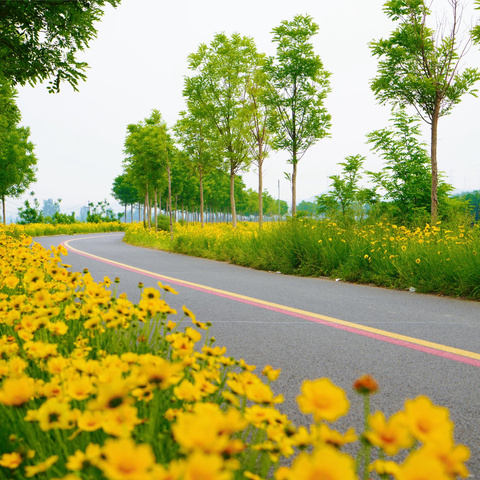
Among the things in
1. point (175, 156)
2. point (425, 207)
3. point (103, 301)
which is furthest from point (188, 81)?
point (103, 301)

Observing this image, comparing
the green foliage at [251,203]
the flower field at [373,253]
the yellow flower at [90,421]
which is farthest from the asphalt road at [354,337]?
the green foliage at [251,203]

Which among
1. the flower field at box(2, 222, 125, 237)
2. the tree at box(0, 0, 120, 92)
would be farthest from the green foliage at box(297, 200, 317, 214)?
the flower field at box(2, 222, 125, 237)

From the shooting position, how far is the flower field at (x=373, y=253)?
6.43 m

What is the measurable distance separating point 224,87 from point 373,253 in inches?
690

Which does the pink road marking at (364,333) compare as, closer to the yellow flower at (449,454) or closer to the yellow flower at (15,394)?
the yellow flower at (449,454)

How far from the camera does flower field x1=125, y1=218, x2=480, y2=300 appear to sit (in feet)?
21.1

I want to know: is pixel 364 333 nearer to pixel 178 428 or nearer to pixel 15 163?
pixel 178 428

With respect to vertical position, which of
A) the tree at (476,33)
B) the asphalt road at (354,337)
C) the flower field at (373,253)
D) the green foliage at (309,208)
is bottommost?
the asphalt road at (354,337)

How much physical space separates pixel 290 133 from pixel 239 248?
1002 cm

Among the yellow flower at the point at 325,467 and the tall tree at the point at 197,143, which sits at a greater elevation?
the tall tree at the point at 197,143

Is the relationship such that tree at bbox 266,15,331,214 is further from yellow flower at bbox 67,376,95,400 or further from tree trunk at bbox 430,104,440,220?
yellow flower at bbox 67,376,95,400

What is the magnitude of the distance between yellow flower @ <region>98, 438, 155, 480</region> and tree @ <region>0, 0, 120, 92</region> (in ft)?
17.3

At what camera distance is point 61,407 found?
1108 mm

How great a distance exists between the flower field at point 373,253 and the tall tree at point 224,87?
1198cm
